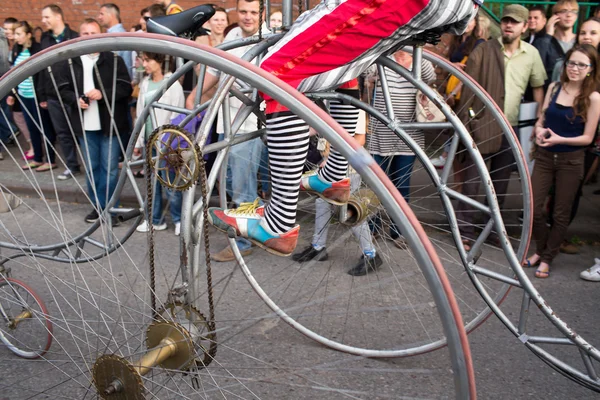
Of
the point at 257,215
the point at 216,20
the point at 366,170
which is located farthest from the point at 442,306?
the point at 216,20

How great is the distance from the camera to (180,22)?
99.7 inches

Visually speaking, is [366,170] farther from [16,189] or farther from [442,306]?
[16,189]

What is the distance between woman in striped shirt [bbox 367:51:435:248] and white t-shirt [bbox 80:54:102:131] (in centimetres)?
255

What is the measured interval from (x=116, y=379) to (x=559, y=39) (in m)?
5.19

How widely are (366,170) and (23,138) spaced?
8.20 meters

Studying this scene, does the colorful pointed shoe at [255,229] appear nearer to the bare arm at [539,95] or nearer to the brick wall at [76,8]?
the bare arm at [539,95]

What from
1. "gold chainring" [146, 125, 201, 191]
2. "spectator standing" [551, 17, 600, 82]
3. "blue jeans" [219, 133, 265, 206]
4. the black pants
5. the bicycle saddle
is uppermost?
the bicycle saddle

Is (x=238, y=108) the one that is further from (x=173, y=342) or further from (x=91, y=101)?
(x=173, y=342)

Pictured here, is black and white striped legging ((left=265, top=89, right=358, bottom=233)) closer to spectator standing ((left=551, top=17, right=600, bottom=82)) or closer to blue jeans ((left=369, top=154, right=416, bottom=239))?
blue jeans ((left=369, top=154, right=416, bottom=239))

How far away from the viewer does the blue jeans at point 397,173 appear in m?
3.63

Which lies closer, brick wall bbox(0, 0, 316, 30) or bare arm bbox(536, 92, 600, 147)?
bare arm bbox(536, 92, 600, 147)

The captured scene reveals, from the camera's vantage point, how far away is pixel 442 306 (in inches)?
70.1

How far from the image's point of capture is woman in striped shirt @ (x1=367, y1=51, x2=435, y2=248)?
4.09m

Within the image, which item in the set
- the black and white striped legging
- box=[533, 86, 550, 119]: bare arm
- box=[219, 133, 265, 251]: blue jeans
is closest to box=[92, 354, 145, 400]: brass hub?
the black and white striped legging
